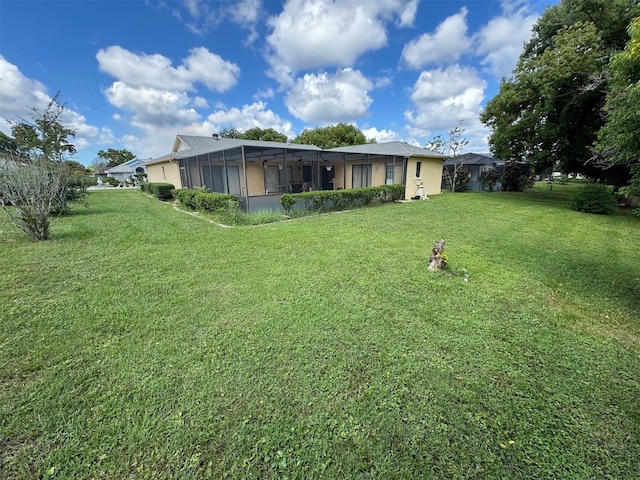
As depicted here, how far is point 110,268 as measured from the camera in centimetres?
467

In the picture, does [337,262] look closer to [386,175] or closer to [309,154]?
[309,154]

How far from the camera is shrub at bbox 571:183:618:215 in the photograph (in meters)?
10.8

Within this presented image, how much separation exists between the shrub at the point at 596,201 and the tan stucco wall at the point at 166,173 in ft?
71.3

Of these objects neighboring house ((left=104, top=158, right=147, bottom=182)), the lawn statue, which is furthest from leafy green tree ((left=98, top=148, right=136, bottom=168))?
the lawn statue

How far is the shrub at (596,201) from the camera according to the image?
10812mm

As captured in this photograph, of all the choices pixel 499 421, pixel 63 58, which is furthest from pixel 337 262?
pixel 63 58

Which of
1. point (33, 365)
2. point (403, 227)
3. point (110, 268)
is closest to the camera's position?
point (33, 365)

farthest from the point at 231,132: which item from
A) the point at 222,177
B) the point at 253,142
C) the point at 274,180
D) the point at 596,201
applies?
the point at 596,201

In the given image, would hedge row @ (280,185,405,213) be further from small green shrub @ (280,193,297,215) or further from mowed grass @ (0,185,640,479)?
mowed grass @ (0,185,640,479)

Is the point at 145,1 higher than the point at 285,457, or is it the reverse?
the point at 145,1

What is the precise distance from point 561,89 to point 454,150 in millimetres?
7523

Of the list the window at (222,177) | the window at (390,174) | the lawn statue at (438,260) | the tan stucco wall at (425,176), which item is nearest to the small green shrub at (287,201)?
the lawn statue at (438,260)

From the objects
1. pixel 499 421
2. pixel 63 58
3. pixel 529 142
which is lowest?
pixel 499 421

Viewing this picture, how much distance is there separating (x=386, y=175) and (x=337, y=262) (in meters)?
12.6
